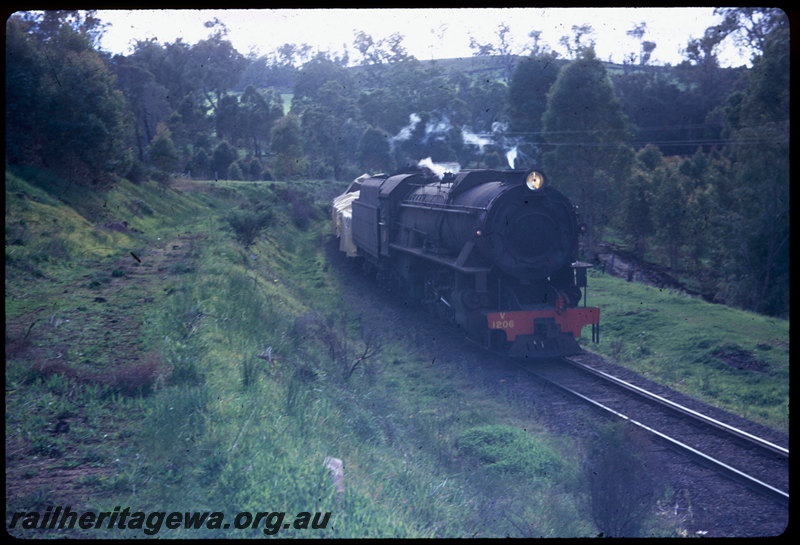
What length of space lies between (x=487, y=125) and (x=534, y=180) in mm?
36524

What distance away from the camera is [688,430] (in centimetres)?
852

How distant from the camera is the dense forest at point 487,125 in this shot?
19.9 meters

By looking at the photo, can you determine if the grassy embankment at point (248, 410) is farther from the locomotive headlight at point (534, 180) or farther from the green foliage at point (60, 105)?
the green foliage at point (60, 105)

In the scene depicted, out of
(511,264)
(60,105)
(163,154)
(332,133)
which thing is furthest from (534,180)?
(332,133)

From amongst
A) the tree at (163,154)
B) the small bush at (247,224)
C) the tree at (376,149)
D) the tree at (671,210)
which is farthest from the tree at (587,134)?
the tree at (163,154)

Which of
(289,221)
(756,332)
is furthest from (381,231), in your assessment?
(289,221)

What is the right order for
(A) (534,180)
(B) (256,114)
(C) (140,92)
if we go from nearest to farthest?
(A) (534,180)
(C) (140,92)
(B) (256,114)

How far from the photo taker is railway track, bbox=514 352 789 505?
7.12 metres

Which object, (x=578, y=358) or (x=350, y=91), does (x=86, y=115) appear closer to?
(x=578, y=358)

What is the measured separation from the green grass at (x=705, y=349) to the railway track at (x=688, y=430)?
126 centimetres

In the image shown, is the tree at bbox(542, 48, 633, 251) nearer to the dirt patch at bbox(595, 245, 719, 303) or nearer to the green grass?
the dirt patch at bbox(595, 245, 719, 303)

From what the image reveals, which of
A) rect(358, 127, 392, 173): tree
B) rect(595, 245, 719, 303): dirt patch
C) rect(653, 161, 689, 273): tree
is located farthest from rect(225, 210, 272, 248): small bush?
rect(358, 127, 392, 173): tree

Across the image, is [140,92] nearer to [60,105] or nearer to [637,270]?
[60,105]

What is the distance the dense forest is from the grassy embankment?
6.24 meters
